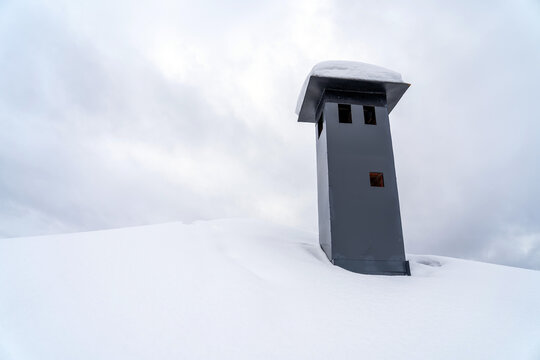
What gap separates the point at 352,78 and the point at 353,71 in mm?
283

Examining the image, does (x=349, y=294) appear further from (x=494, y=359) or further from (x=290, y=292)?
(x=494, y=359)

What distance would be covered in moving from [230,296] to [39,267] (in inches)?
147

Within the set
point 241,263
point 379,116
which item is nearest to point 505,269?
point 379,116

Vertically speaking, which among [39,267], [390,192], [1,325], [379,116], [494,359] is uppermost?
[379,116]

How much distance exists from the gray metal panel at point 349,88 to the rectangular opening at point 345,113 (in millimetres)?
575

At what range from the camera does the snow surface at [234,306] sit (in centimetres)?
359

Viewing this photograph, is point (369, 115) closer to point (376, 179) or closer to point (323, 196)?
point (376, 179)

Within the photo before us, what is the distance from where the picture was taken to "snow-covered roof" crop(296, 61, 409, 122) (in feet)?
29.1

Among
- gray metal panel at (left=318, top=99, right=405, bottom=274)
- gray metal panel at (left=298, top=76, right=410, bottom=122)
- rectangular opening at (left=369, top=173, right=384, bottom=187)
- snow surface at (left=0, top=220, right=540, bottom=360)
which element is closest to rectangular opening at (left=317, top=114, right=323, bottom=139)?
gray metal panel at (left=298, top=76, right=410, bottom=122)

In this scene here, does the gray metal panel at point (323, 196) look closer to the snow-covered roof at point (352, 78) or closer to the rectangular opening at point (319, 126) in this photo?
the rectangular opening at point (319, 126)

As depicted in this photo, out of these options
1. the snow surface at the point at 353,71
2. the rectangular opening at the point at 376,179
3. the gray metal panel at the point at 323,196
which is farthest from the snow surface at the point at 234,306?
the snow surface at the point at 353,71

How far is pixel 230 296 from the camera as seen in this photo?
4.63 m

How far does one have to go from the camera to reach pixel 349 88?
9.41m

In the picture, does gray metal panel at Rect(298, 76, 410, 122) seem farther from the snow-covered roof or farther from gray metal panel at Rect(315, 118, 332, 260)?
gray metal panel at Rect(315, 118, 332, 260)
